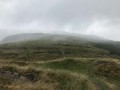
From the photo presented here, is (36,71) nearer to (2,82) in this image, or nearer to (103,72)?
(2,82)

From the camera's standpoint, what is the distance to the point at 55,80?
76.8ft

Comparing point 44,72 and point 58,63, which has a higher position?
point 44,72

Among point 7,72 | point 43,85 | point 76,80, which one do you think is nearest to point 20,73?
point 7,72

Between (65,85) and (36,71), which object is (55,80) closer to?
(65,85)

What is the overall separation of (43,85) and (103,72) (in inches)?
1159

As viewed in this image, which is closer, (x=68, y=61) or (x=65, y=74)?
(x=65, y=74)

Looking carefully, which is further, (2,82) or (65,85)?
(65,85)

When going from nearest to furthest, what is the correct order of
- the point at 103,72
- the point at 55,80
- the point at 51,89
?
the point at 51,89
the point at 55,80
the point at 103,72

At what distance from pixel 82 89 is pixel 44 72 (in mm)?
5653

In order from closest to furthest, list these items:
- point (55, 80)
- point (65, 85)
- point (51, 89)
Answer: point (51, 89) → point (65, 85) → point (55, 80)

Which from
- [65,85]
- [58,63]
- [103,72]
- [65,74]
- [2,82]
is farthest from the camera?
[58,63]

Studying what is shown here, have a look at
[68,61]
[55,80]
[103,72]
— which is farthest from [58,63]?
[55,80]

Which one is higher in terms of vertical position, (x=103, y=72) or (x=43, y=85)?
(x=43, y=85)

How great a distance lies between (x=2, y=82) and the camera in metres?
20.4
